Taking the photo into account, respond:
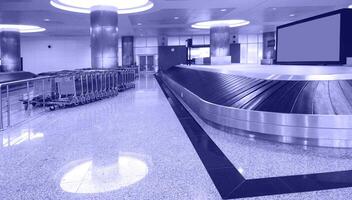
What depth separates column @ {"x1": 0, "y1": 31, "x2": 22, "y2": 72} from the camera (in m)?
21.9

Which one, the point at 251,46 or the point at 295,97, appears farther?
the point at 251,46

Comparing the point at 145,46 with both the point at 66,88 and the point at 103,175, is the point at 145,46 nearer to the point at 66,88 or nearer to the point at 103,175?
the point at 66,88

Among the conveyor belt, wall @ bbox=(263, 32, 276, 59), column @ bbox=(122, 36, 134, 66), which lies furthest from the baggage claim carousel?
column @ bbox=(122, 36, 134, 66)

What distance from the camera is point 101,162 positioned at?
11.6 ft

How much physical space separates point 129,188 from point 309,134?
2661 mm

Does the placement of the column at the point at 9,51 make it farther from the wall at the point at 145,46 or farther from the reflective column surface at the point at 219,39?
the reflective column surface at the point at 219,39

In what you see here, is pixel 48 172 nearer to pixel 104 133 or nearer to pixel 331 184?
pixel 104 133

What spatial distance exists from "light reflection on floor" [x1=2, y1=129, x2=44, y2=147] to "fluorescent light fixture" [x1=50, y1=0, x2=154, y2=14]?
32.7 ft

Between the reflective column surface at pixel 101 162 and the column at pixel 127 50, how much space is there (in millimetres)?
26228

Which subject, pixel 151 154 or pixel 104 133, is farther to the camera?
pixel 104 133

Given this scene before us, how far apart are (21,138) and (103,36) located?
10.3 meters

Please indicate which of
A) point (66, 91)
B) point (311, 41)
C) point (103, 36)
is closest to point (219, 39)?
point (103, 36)

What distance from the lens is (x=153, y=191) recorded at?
2.70m

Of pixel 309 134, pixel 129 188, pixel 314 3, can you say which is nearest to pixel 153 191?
pixel 129 188
